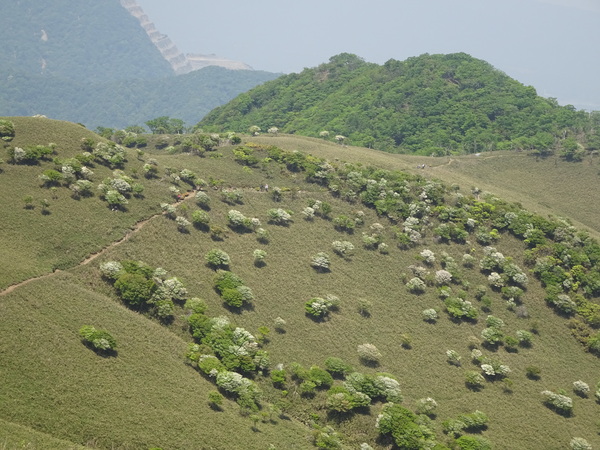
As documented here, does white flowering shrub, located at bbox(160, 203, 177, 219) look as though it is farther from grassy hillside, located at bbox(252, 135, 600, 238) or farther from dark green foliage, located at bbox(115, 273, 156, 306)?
grassy hillside, located at bbox(252, 135, 600, 238)

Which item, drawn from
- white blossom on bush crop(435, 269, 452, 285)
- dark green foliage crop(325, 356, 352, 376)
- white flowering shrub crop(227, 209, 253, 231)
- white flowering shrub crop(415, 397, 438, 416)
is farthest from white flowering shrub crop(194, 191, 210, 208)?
white flowering shrub crop(415, 397, 438, 416)

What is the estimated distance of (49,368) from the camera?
51812mm

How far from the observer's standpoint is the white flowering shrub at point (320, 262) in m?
92.6

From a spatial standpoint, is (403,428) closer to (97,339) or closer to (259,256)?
(97,339)

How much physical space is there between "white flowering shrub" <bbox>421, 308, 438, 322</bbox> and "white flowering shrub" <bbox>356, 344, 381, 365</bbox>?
52.4 ft

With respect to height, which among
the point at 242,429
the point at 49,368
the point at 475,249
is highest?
the point at 475,249

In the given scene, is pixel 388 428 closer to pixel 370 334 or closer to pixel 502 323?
pixel 370 334

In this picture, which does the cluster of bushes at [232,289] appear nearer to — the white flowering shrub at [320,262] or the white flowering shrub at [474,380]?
the white flowering shrub at [320,262]

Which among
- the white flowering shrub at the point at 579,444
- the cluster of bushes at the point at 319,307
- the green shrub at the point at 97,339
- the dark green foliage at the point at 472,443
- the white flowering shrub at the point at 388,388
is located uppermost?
the cluster of bushes at the point at 319,307

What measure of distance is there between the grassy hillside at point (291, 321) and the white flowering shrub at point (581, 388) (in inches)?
43.5

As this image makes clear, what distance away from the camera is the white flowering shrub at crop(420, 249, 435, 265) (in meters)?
102

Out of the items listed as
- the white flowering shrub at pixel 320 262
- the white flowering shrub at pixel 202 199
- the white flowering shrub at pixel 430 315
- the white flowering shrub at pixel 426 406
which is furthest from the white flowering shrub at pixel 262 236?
the white flowering shrub at pixel 426 406

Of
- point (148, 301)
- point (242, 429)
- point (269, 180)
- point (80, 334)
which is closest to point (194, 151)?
point (269, 180)

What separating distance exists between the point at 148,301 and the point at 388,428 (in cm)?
3591
